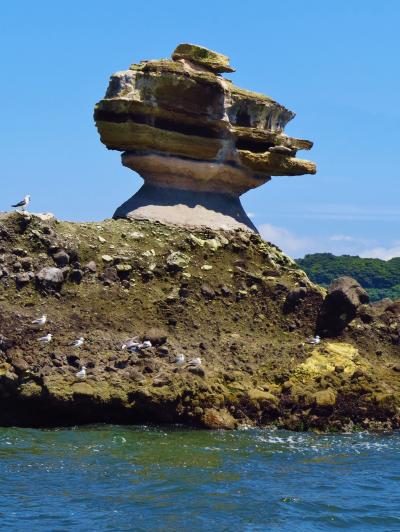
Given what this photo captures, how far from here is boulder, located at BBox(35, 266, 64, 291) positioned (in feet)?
90.2

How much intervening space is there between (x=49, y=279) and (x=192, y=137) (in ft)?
19.2

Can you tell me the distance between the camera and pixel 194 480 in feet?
69.7

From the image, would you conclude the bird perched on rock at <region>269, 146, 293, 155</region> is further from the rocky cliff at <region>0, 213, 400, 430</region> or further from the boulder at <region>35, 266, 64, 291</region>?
the boulder at <region>35, 266, 64, 291</region>

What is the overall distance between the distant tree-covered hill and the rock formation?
5300 cm

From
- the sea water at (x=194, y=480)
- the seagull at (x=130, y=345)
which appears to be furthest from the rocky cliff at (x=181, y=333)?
the sea water at (x=194, y=480)

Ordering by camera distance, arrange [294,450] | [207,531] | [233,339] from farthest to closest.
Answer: [233,339], [294,450], [207,531]

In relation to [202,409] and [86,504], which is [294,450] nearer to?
[202,409]

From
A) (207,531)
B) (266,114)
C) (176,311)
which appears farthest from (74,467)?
(266,114)

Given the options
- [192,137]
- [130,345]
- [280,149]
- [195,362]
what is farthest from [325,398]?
[280,149]

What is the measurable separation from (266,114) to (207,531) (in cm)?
1618

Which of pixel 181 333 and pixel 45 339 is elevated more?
pixel 181 333

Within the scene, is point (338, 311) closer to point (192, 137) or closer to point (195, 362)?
point (195, 362)

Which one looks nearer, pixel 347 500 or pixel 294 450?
pixel 347 500

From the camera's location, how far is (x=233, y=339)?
2861cm
